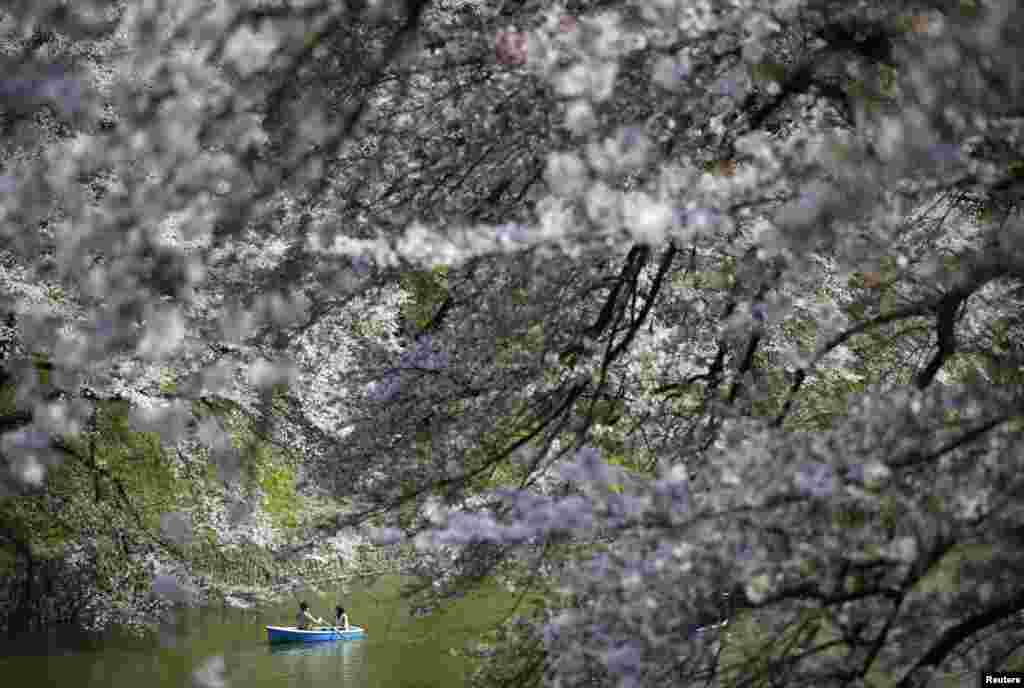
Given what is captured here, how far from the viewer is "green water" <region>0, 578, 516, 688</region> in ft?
45.2

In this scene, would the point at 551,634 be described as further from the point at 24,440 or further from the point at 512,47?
the point at 512,47

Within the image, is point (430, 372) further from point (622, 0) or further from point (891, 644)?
point (891, 644)

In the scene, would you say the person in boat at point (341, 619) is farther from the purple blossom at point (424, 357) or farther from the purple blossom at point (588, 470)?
the purple blossom at point (588, 470)

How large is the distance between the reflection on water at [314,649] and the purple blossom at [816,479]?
597 inches

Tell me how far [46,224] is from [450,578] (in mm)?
5905

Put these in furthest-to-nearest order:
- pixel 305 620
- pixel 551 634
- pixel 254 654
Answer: pixel 305 620
pixel 254 654
pixel 551 634

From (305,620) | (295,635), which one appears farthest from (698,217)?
(305,620)

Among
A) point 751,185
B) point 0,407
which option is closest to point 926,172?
point 751,185

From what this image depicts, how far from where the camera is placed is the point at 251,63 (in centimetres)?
318

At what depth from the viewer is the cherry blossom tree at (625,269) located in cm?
307

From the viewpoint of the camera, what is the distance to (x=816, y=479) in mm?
2998

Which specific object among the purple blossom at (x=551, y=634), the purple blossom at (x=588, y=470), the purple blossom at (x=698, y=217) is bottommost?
the purple blossom at (x=551, y=634)

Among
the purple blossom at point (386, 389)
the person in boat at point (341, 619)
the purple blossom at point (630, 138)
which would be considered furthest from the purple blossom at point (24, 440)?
the person in boat at point (341, 619)

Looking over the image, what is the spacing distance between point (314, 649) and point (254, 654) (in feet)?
3.70
